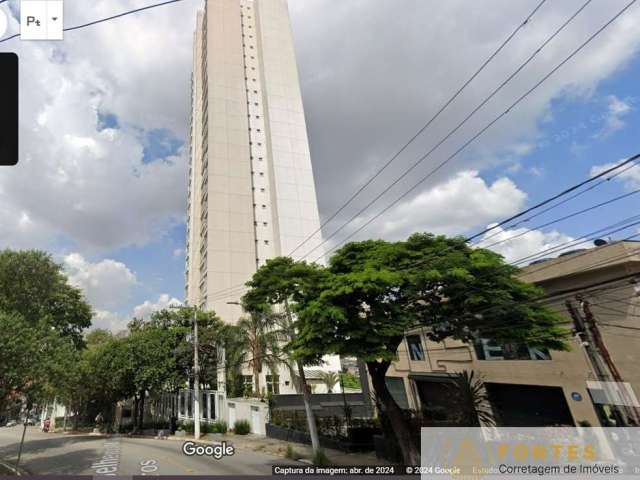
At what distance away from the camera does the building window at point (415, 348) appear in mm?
24047

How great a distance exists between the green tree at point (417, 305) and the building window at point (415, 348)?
997cm

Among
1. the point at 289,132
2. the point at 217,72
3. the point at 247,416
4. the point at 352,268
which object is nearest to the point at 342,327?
the point at 352,268

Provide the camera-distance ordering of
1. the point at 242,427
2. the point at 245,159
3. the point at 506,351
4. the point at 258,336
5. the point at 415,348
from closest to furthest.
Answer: the point at 506,351 → the point at 415,348 → the point at 242,427 → the point at 258,336 → the point at 245,159

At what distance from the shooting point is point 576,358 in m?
15.2

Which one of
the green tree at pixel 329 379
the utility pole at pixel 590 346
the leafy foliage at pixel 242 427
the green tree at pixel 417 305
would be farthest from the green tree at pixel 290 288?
the green tree at pixel 329 379

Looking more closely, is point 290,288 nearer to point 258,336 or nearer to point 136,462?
point 136,462

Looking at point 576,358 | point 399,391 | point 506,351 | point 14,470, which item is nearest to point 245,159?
point 399,391

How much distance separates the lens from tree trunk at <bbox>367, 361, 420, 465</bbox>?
14.1 m

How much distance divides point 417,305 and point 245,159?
1685 inches

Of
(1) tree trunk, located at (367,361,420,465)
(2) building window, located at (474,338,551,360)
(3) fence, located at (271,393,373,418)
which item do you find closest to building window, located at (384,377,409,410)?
(3) fence, located at (271,393,373,418)

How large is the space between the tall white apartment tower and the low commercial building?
1168 inches

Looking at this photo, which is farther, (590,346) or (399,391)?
(399,391)
